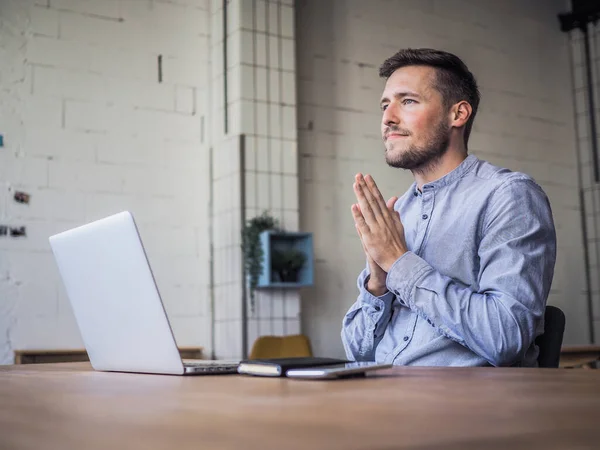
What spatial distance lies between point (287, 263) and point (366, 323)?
2904mm

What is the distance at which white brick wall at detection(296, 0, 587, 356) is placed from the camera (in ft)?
17.4

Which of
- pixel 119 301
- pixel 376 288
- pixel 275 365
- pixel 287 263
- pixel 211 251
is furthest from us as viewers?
pixel 211 251

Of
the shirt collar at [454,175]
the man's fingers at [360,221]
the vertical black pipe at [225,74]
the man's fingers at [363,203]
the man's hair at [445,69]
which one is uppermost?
the vertical black pipe at [225,74]

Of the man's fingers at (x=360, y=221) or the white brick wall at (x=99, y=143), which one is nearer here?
the man's fingers at (x=360, y=221)

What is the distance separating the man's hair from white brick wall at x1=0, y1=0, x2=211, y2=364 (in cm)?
288

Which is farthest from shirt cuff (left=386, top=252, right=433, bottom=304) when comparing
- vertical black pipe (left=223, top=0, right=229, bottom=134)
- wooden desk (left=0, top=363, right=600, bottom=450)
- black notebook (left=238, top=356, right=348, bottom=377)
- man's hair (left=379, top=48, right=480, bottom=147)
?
vertical black pipe (left=223, top=0, right=229, bottom=134)

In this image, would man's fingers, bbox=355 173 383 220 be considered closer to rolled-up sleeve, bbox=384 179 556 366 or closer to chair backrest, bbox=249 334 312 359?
rolled-up sleeve, bbox=384 179 556 366

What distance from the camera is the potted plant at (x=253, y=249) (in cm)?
468

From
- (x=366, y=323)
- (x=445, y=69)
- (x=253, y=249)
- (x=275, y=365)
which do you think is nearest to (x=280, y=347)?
(x=253, y=249)

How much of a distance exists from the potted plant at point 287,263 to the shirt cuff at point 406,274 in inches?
122

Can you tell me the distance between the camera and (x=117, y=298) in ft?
4.38

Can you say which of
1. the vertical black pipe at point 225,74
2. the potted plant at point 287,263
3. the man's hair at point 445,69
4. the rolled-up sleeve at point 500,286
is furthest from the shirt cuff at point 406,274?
the vertical black pipe at point 225,74

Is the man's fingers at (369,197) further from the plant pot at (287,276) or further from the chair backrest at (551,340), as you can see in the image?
the plant pot at (287,276)

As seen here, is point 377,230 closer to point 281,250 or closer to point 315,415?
point 315,415
